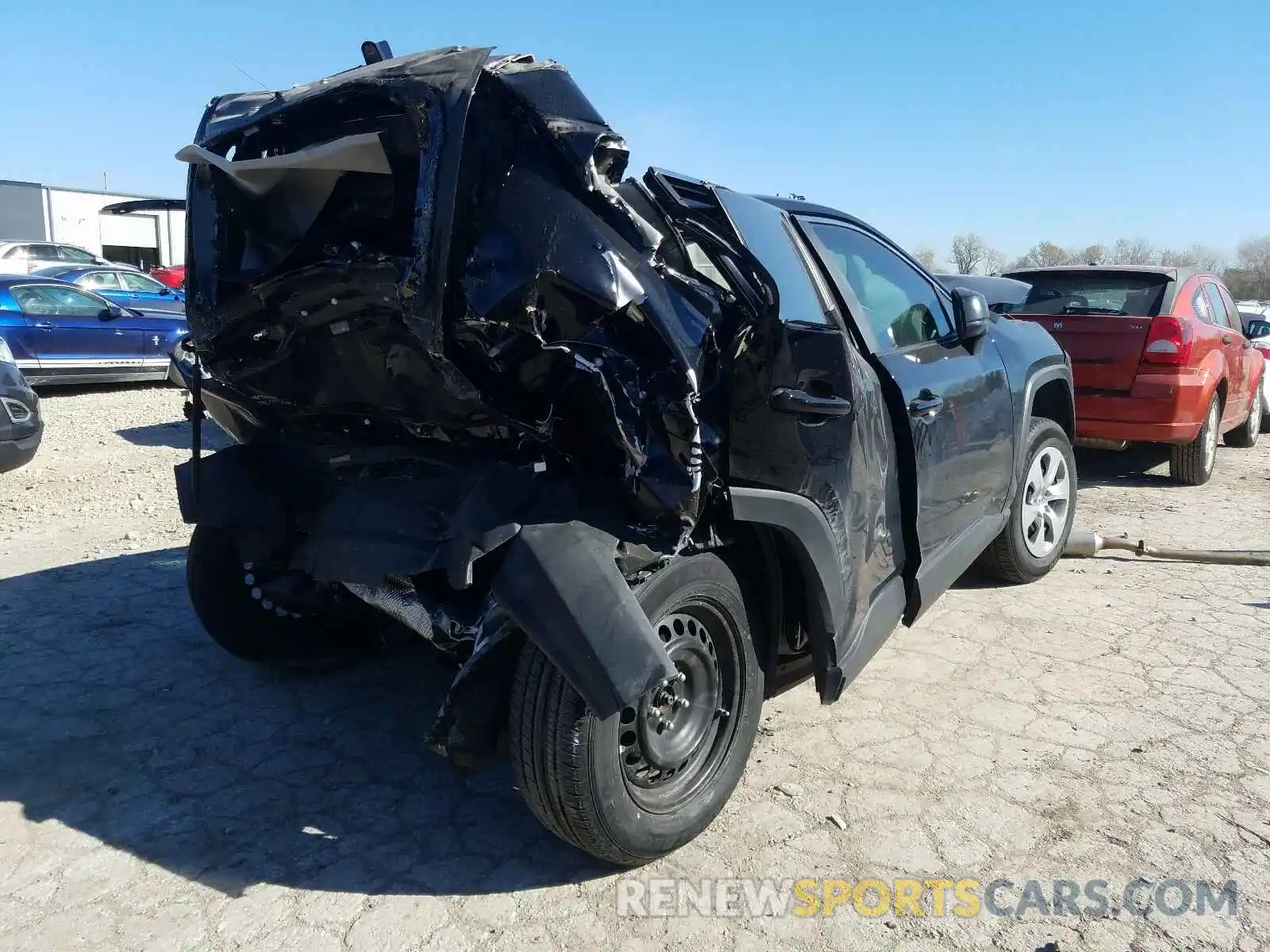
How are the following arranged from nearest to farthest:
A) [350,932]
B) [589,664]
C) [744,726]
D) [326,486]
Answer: [589,664] < [350,932] < [744,726] < [326,486]

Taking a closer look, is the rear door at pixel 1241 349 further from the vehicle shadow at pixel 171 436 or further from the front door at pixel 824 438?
the vehicle shadow at pixel 171 436

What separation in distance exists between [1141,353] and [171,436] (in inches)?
326

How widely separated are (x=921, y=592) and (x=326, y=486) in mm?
2200

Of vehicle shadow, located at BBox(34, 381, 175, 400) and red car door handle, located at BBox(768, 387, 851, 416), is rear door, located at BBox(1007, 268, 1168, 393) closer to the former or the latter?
red car door handle, located at BBox(768, 387, 851, 416)

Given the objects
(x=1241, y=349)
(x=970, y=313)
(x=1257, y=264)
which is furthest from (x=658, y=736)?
(x=1257, y=264)

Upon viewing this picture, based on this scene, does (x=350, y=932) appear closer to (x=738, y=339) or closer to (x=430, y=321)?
(x=430, y=321)

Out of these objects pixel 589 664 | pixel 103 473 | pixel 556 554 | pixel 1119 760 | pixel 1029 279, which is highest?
pixel 1029 279

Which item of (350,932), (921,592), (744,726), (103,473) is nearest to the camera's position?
(350,932)

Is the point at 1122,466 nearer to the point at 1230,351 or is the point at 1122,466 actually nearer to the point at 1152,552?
the point at 1230,351

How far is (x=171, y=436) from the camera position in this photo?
8680mm

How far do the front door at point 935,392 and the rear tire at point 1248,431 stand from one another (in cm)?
677

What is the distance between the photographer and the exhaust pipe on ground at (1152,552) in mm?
5370

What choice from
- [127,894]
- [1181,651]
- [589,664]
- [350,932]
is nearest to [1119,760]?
[1181,651]

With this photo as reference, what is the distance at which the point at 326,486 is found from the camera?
319cm
